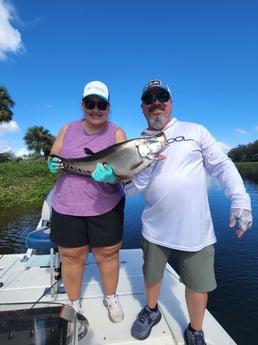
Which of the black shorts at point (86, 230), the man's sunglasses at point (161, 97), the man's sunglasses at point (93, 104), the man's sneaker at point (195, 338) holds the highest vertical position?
the man's sunglasses at point (161, 97)

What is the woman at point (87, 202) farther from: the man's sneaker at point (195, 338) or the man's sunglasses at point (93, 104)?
the man's sneaker at point (195, 338)

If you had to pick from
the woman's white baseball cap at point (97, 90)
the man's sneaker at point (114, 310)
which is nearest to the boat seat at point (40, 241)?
the man's sneaker at point (114, 310)

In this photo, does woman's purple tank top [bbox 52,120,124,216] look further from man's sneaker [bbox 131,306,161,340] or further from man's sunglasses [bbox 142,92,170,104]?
man's sneaker [bbox 131,306,161,340]

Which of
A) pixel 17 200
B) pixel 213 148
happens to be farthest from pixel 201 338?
pixel 17 200

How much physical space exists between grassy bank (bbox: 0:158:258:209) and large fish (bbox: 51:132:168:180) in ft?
50.5

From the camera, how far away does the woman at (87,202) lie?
2.52 metres

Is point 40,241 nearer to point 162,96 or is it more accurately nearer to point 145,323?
point 145,323

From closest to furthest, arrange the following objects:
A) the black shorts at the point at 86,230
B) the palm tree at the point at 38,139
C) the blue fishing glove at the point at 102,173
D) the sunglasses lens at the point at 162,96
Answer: the blue fishing glove at the point at 102,173
the sunglasses lens at the point at 162,96
the black shorts at the point at 86,230
the palm tree at the point at 38,139

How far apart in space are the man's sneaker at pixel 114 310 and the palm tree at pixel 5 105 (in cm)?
3251

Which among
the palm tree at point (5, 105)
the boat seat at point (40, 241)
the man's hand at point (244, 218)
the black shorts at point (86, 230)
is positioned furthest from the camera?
the palm tree at point (5, 105)

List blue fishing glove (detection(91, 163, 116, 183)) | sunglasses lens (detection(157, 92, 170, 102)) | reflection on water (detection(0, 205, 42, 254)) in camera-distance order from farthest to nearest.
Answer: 1. reflection on water (detection(0, 205, 42, 254))
2. sunglasses lens (detection(157, 92, 170, 102))
3. blue fishing glove (detection(91, 163, 116, 183))

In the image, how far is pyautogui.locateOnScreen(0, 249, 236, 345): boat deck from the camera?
8.13 ft

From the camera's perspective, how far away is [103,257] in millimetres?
2680

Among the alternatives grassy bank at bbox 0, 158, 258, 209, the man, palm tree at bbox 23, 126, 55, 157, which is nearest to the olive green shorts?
the man
